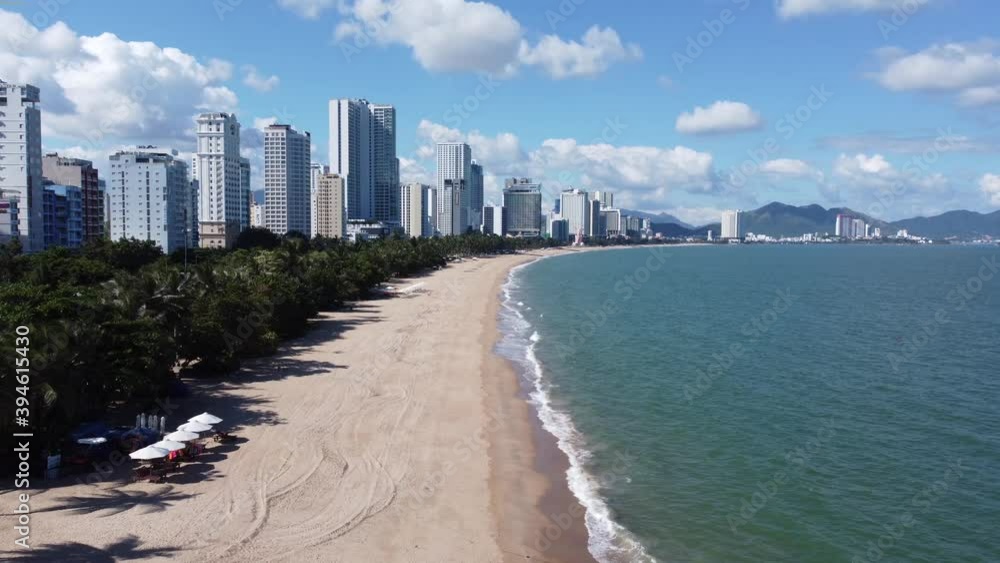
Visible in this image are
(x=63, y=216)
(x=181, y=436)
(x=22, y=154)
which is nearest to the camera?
(x=181, y=436)

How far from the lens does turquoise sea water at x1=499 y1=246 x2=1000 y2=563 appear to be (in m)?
17.8

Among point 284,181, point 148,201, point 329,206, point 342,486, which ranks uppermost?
point 284,181

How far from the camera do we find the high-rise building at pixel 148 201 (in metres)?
116

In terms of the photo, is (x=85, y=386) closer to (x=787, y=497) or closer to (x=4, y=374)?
(x=4, y=374)

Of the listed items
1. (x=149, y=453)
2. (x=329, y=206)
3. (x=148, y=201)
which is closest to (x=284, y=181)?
(x=329, y=206)

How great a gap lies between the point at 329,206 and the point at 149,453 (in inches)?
6713

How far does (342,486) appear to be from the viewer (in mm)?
19000

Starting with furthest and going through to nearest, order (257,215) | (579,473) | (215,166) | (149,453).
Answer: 1. (257,215)
2. (215,166)
3. (579,473)
4. (149,453)

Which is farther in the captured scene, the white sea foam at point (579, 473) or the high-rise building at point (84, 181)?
the high-rise building at point (84, 181)

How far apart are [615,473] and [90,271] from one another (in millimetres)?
43441

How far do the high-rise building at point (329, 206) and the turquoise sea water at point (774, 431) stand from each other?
13427cm

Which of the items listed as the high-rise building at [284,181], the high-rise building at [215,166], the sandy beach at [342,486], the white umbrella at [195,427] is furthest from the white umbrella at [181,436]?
the high-rise building at [284,181]

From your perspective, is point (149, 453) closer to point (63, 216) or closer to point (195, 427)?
point (195, 427)

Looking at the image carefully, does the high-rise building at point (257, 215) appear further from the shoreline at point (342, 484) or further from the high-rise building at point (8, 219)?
the shoreline at point (342, 484)
